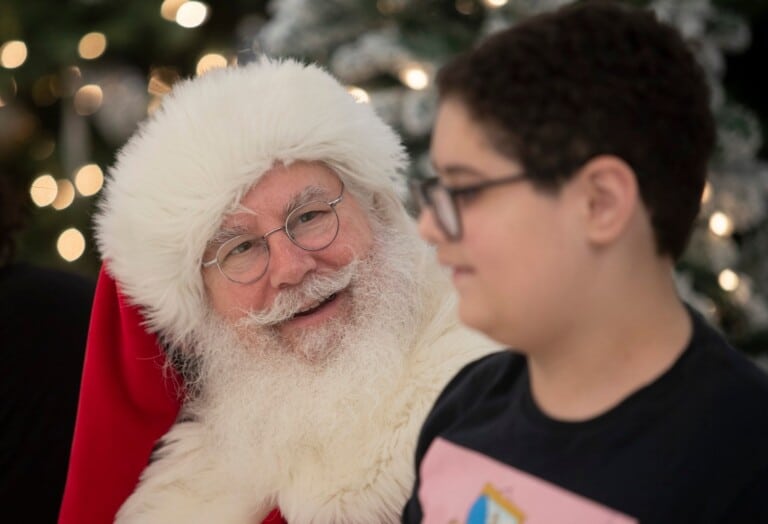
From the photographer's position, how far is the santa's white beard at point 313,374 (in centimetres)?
199

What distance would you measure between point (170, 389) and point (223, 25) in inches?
130

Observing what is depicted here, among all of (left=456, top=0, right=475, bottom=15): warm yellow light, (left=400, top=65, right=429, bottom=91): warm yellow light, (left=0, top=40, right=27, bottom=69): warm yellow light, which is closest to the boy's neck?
(left=400, top=65, right=429, bottom=91): warm yellow light

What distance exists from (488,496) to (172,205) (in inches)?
41.0

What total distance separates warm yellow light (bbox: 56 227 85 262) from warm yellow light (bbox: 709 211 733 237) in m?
2.89

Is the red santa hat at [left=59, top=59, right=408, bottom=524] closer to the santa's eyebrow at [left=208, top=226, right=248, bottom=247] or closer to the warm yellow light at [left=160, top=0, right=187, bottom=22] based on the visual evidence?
the santa's eyebrow at [left=208, top=226, right=248, bottom=247]

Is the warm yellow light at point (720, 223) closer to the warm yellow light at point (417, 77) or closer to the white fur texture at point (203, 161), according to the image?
the warm yellow light at point (417, 77)

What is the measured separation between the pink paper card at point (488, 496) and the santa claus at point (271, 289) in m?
0.53

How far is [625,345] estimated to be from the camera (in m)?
1.21

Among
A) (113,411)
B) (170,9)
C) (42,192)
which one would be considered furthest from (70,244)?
(113,411)

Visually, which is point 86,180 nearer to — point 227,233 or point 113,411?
point 113,411

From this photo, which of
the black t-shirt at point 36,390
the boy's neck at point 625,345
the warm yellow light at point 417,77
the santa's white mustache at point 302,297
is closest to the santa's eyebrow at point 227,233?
the santa's white mustache at point 302,297

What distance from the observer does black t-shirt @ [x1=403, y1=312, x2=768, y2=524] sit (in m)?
1.11

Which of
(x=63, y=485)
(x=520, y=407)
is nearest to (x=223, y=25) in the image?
(x=63, y=485)

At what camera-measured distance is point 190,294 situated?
82.7 inches
